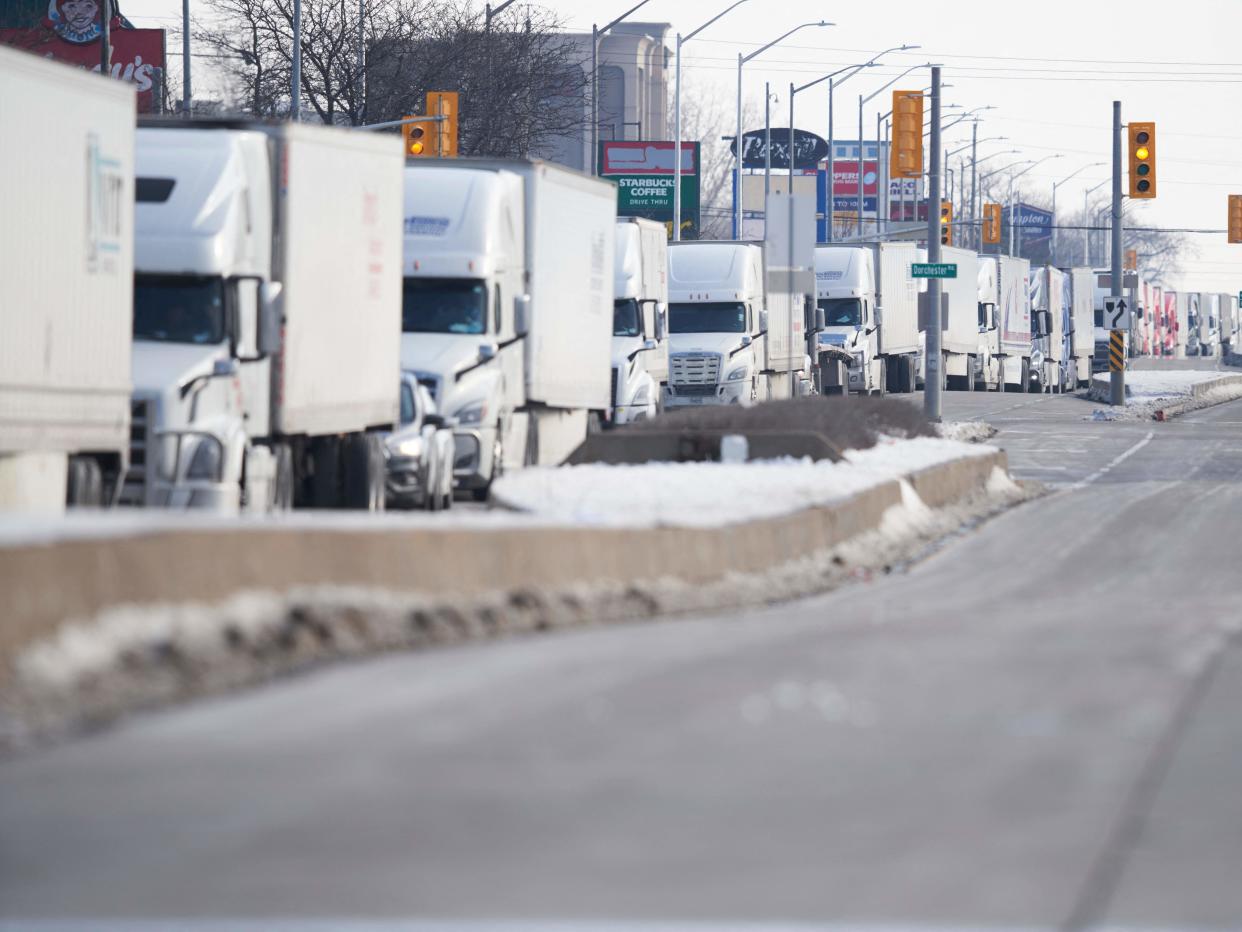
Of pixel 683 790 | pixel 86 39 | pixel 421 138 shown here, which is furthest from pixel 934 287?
pixel 86 39

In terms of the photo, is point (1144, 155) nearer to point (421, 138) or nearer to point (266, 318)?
point (421, 138)

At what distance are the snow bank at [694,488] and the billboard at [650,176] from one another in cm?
7258

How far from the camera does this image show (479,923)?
5934 mm

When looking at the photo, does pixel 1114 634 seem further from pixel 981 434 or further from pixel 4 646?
pixel 981 434

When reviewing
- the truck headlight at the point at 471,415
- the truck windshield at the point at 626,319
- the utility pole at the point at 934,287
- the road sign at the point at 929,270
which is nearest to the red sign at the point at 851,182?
the utility pole at the point at 934,287

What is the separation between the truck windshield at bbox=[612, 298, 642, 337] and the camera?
1375 inches

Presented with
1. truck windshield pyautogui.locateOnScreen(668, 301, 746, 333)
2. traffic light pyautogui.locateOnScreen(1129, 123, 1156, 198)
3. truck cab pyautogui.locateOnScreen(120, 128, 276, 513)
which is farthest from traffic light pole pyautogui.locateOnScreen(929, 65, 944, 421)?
truck cab pyautogui.locateOnScreen(120, 128, 276, 513)

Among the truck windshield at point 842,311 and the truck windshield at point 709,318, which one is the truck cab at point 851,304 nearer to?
the truck windshield at point 842,311

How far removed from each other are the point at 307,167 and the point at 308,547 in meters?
10.3

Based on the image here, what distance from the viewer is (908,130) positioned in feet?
144

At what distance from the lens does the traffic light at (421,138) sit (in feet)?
135

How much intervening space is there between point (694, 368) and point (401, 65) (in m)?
19.5

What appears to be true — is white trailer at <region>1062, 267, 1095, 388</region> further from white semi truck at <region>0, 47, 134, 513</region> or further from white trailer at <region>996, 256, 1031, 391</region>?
white semi truck at <region>0, 47, 134, 513</region>

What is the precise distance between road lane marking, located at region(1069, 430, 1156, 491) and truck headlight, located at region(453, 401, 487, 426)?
344 inches
